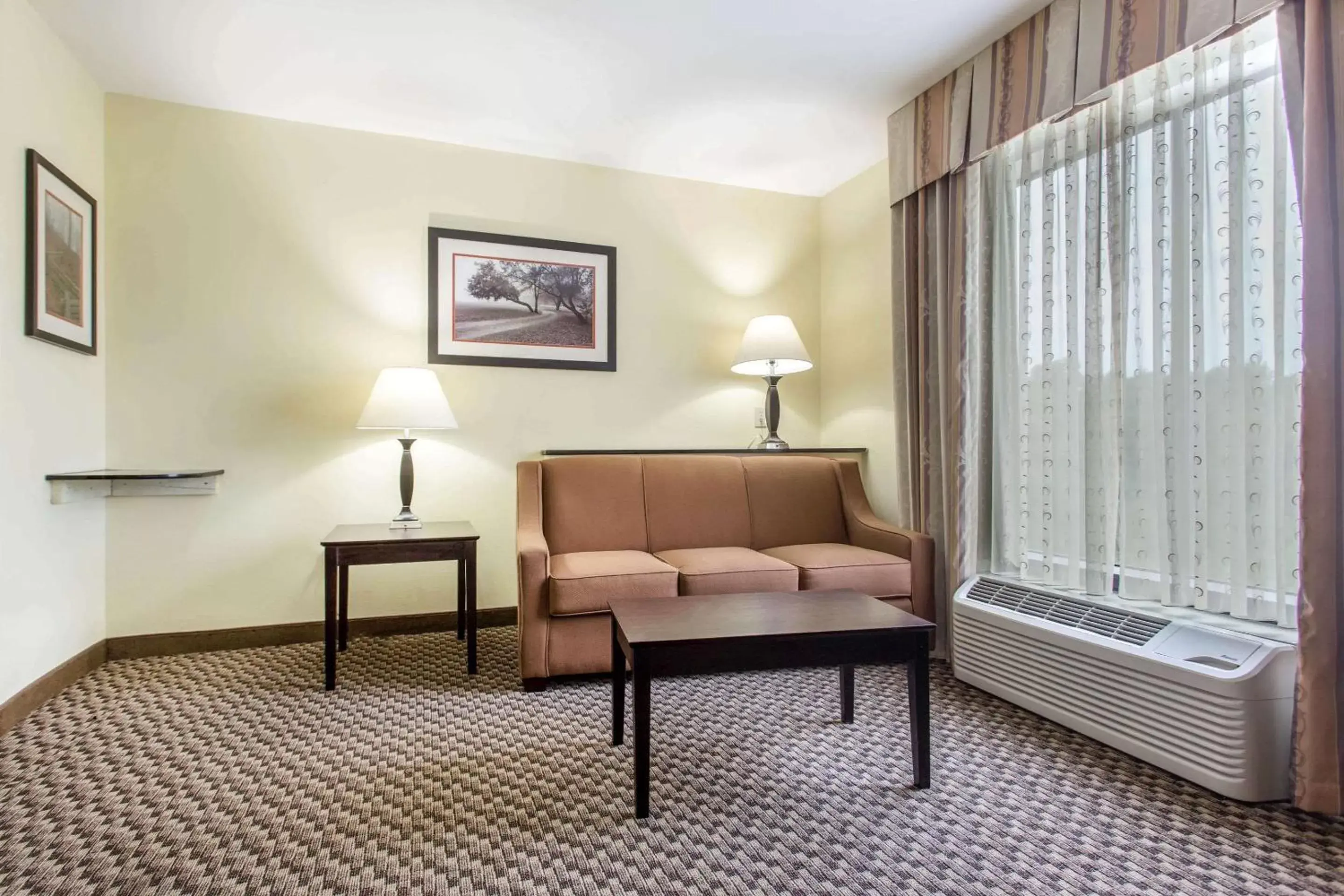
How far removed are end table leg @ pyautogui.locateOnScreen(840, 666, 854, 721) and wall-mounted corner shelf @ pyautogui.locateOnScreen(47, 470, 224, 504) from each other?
2607 millimetres

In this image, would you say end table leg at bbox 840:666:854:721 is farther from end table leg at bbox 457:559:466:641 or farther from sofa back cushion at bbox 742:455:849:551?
end table leg at bbox 457:559:466:641

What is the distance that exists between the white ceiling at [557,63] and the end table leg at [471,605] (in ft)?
6.33

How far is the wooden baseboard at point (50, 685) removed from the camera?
2229mm

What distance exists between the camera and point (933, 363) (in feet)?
9.95

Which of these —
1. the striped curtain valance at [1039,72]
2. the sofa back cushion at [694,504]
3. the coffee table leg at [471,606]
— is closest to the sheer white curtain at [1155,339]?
the striped curtain valance at [1039,72]

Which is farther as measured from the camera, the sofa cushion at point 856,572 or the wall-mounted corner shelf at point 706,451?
the wall-mounted corner shelf at point 706,451

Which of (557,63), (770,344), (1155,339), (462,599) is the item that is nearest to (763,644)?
(1155,339)

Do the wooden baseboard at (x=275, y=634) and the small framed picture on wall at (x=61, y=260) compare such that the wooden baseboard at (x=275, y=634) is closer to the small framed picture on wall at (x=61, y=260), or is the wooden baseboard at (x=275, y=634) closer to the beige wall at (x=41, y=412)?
the beige wall at (x=41, y=412)

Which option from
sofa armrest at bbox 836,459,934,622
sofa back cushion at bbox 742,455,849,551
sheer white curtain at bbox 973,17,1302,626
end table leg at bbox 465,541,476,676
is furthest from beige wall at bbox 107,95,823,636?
sheer white curtain at bbox 973,17,1302,626

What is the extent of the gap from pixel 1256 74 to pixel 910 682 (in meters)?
1.88

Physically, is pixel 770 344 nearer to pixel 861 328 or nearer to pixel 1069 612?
pixel 861 328

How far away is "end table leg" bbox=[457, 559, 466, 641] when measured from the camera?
2.94 m

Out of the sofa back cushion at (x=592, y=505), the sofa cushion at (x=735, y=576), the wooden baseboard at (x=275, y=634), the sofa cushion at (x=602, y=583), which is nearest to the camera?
the sofa cushion at (x=602, y=583)

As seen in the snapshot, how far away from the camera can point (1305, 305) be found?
5.47ft
